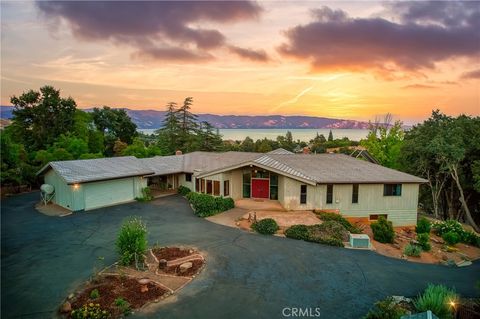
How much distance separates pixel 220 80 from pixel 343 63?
14270 millimetres

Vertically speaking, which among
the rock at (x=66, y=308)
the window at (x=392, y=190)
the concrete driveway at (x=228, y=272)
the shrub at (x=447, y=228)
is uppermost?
the window at (x=392, y=190)

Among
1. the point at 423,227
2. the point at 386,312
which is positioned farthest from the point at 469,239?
the point at 386,312

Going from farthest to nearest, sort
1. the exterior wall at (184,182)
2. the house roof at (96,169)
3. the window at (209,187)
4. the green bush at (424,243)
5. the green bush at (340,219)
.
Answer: the exterior wall at (184,182) → the window at (209,187) → the house roof at (96,169) → the green bush at (340,219) → the green bush at (424,243)

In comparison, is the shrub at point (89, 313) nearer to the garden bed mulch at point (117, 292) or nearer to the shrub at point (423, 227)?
the garden bed mulch at point (117, 292)

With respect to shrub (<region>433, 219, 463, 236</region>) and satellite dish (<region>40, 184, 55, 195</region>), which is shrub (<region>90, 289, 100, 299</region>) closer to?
satellite dish (<region>40, 184, 55, 195</region>)

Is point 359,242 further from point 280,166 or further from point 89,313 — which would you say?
point 89,313

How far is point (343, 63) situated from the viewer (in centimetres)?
2938

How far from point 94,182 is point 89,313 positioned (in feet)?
54.2

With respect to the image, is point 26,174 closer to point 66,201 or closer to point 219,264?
point 66,201

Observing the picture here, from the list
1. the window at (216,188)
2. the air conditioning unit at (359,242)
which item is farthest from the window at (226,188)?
the air conditioning unit at (359,242)

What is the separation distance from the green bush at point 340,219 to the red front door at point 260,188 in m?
5.49


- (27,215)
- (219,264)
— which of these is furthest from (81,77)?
(219,264)

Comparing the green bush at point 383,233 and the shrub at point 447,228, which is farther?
the shrub at point 447,228

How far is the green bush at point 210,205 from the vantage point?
2234 cm
